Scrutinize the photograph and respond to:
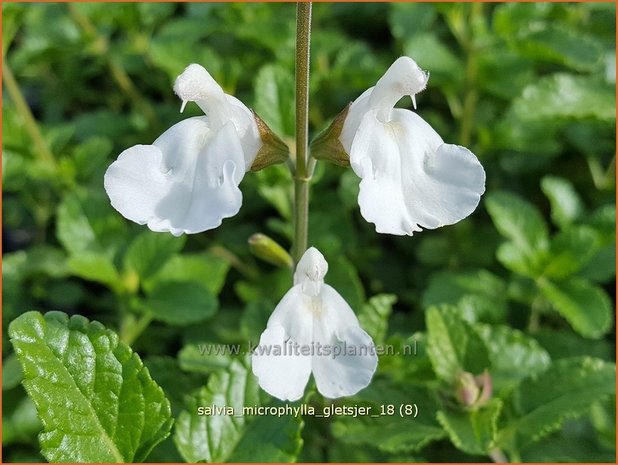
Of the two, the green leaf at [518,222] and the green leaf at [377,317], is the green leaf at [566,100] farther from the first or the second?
the green leaf at [377,317]

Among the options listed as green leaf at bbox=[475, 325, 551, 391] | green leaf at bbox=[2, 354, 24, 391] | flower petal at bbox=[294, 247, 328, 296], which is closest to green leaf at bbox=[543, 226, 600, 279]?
green leaf at bbox=[475, 325, 551, 391]

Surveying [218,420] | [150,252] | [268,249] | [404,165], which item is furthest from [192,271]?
[404,165]

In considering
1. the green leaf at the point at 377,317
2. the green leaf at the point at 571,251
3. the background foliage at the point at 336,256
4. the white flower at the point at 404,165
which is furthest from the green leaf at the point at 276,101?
the green leaf at the point at 571,251

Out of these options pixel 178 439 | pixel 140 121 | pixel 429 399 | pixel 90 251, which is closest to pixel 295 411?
pixel 178 439

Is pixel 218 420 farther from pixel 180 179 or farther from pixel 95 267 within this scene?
pixel 95 267

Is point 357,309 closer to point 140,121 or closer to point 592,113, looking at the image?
point 592,113

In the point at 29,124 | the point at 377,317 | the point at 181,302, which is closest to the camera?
the point at 377,317
